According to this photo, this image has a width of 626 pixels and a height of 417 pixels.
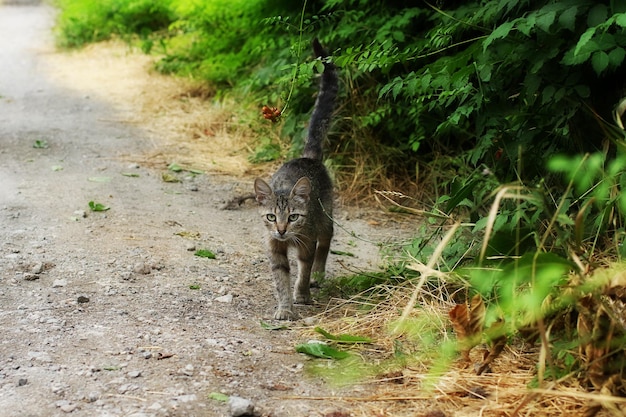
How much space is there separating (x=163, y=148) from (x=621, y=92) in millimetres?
5306

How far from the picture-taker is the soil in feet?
11.3

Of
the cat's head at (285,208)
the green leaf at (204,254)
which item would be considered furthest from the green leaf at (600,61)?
the green leaf at (204,254)

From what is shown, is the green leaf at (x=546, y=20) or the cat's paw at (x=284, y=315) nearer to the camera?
the green leaf at (x=546, y=20)

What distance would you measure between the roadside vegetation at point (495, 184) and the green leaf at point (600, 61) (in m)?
0.01

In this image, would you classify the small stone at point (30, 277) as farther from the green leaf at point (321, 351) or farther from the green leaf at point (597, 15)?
the green leaf at point (597, 15)

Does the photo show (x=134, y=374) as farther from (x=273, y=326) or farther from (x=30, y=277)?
(x=30, y=277)

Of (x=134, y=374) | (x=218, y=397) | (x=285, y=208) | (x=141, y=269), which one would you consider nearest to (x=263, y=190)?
(x=285, y=208)

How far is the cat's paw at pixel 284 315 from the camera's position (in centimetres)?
461

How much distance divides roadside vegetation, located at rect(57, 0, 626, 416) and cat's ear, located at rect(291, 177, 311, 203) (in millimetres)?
578

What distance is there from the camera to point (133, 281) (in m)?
4.85

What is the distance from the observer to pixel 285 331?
4.39 meters

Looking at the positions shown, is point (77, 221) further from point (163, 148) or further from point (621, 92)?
point (621, 92)

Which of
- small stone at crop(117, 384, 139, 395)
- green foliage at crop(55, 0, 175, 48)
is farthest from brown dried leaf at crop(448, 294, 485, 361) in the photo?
green foliage at crop(55, 0, 175, 48)

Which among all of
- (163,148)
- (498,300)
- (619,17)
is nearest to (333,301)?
(498,300)
